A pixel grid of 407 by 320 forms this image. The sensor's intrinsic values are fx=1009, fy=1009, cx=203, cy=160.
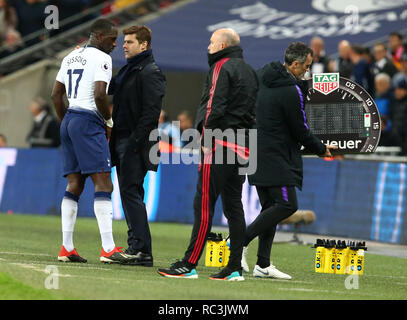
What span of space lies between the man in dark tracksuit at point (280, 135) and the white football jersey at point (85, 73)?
1.61m

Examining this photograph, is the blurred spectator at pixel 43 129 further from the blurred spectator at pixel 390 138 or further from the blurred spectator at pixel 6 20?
the blurred spectator at pixel 390 138

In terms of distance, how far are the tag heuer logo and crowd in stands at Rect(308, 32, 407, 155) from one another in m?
6.05

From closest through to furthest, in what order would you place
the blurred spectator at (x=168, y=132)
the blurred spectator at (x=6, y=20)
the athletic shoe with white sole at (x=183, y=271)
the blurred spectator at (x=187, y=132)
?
the athletic shoe with white sole at (x=183, y=271), the blurred spectator at (x=187, y=132), the blurred spectator at (x=168, y=132), the blurred spectator at (x=6, y=20)

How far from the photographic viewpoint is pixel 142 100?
1056 centimetres

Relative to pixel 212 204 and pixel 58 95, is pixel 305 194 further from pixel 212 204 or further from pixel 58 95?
pixel 212 204

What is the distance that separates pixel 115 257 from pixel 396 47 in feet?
38.9

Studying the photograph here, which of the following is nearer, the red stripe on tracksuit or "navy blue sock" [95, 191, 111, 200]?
the red stripe on tracksuit

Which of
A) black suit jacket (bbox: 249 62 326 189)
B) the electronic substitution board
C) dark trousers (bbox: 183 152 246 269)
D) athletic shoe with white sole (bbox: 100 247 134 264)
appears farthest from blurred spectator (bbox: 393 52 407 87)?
dark trousers (bbox: 183 152 246 269)

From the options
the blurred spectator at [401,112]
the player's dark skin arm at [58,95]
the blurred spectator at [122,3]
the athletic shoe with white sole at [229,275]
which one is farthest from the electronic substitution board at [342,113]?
the blurred spectator at [122,3]

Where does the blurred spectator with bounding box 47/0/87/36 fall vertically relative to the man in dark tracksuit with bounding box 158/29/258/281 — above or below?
above

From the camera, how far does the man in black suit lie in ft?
34.5

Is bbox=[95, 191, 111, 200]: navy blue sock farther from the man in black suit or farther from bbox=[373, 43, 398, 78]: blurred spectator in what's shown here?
bbox=[373, 43, 398, 78]: blurred spectator

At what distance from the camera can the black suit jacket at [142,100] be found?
1046 centimetres

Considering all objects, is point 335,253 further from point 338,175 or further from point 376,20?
point 376,20
